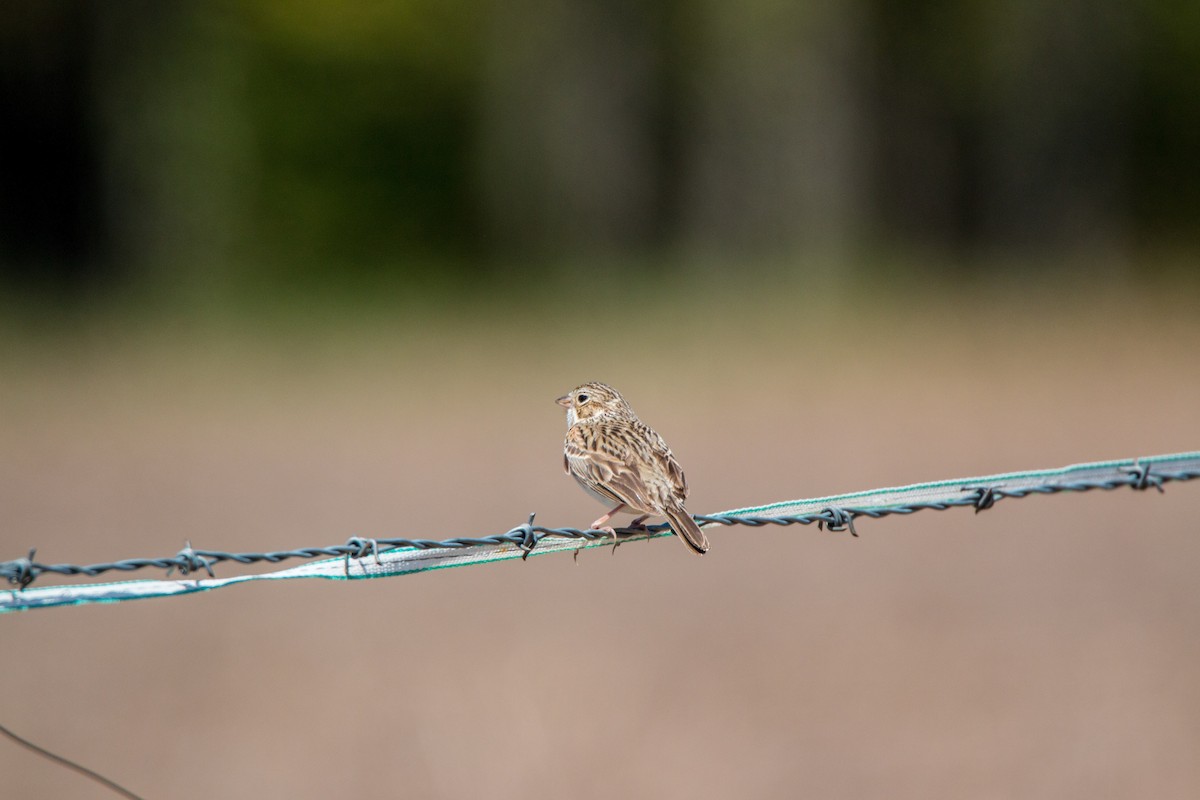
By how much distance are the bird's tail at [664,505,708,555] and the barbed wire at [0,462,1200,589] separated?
0.13 meters

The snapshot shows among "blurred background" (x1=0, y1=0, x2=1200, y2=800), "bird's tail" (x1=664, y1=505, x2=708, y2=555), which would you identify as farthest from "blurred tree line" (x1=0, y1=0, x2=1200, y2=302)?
"bird's tail" (x1=664, y1=505, x2=708, y2=555)

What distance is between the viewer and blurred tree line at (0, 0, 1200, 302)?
4291 centimetres

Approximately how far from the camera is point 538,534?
18.7ft

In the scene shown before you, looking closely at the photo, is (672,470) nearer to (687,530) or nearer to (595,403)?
(687,530)

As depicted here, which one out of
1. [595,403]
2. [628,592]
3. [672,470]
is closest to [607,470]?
[672,470]

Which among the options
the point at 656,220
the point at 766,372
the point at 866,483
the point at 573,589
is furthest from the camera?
the point at 656,220

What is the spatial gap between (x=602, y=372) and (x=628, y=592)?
10.8m

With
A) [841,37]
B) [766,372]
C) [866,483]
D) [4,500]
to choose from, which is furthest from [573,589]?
[841,37]

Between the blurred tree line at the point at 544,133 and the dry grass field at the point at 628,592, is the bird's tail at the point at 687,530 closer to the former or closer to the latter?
the dry grass field at the point at 628,592

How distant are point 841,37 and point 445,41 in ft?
46.8

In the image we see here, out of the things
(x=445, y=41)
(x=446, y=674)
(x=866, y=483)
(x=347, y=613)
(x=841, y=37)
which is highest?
(x=445, y=41)

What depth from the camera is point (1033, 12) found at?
42.3 metres

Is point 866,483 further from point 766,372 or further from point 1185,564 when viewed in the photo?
point 766,372

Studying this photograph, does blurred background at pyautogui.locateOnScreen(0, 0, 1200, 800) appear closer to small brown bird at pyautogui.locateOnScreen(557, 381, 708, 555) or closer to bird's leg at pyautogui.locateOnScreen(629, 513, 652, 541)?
small brown bird at pyautogui.locateOnScreen(557, 381, 708, 555)
